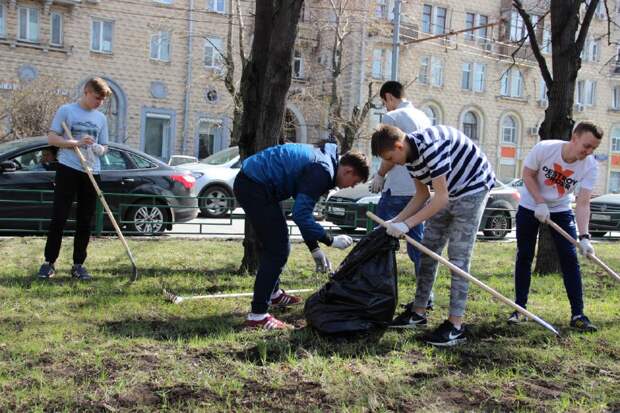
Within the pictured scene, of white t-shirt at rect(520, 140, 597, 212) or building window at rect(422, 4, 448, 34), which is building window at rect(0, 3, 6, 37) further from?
white t-shirt at rect(520, 140, 597, 212)

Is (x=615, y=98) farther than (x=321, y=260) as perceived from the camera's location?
Yes

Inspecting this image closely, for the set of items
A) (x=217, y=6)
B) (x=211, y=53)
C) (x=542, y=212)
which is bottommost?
(x=542, y=212)

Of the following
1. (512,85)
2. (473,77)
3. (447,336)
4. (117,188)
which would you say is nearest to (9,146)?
(117,188)

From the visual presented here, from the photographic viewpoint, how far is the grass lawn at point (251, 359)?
3.29 meters

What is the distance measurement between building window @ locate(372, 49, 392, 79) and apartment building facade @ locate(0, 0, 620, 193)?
0.07 metres

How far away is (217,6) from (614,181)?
2936 centimetres

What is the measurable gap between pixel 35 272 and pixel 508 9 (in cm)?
3661

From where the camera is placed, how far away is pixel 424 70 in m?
35.3

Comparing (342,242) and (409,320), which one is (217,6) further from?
(342,242)

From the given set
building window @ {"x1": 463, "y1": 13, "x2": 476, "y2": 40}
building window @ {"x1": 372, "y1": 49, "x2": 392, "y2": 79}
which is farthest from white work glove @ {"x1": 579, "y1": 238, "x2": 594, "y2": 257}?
building window @ {"x1": 463, "y1": 13, "x2": 476, "y2": 40}

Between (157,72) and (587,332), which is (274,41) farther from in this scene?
(157,72)

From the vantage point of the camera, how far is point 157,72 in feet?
94.9

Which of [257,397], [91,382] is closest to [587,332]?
[257,397]

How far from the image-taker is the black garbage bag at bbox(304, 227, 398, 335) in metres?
4.41
